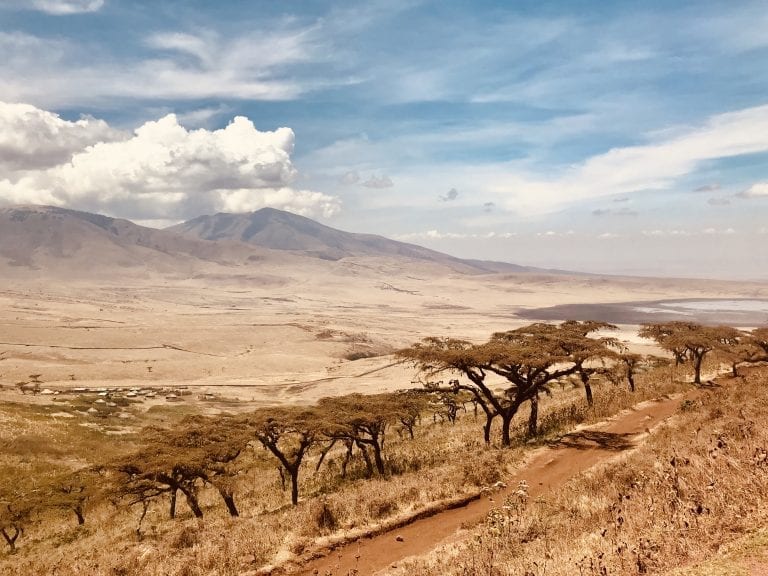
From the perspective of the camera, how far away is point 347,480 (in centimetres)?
3156

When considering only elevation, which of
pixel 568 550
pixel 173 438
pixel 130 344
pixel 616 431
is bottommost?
pixel 130 344

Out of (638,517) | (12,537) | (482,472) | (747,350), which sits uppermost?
(638,517)

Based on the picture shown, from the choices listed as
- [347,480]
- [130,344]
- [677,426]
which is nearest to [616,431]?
[677,426]

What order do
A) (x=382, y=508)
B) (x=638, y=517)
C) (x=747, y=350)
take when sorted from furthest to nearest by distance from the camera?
(x=747, y=350) < (x=382, y=508) < (x=638, y=517)

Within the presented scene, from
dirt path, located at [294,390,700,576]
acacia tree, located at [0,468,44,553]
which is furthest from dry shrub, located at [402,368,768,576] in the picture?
acacia tree, located at [0,468,44,553]

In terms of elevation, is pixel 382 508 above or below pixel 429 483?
below

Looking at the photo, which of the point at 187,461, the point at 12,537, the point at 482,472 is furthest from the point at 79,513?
the point at 482,472

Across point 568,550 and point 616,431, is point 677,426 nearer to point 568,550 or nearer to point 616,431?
point 616,431

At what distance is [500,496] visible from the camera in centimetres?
1911

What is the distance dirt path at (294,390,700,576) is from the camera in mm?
15531

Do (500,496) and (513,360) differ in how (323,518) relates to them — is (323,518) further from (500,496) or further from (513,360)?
(513,360)

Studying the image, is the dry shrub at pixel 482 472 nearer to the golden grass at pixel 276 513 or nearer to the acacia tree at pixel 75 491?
the golden grass at pixel 276 513

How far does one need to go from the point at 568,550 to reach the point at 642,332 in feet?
168

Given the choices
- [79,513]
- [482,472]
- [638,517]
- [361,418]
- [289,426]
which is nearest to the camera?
[638,517]
